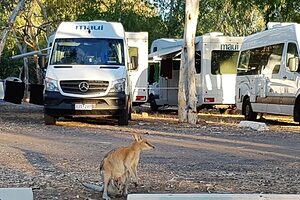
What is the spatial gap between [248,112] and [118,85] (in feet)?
21.4

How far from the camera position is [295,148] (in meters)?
12.3

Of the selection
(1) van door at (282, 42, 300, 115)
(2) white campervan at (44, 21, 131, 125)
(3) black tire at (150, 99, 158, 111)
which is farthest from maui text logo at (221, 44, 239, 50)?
(2) white campervan at (44, 21, 131, 125)

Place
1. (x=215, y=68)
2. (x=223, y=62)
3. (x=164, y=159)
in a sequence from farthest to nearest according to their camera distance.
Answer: (x=223, y=62) < (x=215, y=68) < (x=164, y=159)

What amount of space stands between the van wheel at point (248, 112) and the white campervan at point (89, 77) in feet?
18.8

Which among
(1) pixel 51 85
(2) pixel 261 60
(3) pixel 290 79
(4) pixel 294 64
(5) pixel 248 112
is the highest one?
(2) pixel 261 60

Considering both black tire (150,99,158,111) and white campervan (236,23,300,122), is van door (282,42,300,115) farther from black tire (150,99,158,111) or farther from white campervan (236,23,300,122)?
black tire (150,99,158,111)

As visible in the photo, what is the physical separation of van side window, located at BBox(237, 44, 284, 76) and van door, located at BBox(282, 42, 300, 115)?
581 millimetres

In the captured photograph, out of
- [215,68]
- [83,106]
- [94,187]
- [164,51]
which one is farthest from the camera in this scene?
[164,51]

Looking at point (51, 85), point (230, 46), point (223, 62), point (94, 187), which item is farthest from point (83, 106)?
point (94, 187)

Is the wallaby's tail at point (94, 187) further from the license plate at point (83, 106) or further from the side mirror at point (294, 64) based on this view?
the side mirror at point (294, 64)

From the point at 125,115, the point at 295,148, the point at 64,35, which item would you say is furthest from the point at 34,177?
the point at 64,35

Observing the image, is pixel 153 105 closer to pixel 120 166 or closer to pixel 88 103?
pixel 88 103

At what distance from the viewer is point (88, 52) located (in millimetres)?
17562

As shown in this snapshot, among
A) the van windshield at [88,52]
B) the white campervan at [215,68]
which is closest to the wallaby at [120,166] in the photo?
the van windshield at [88,52]
